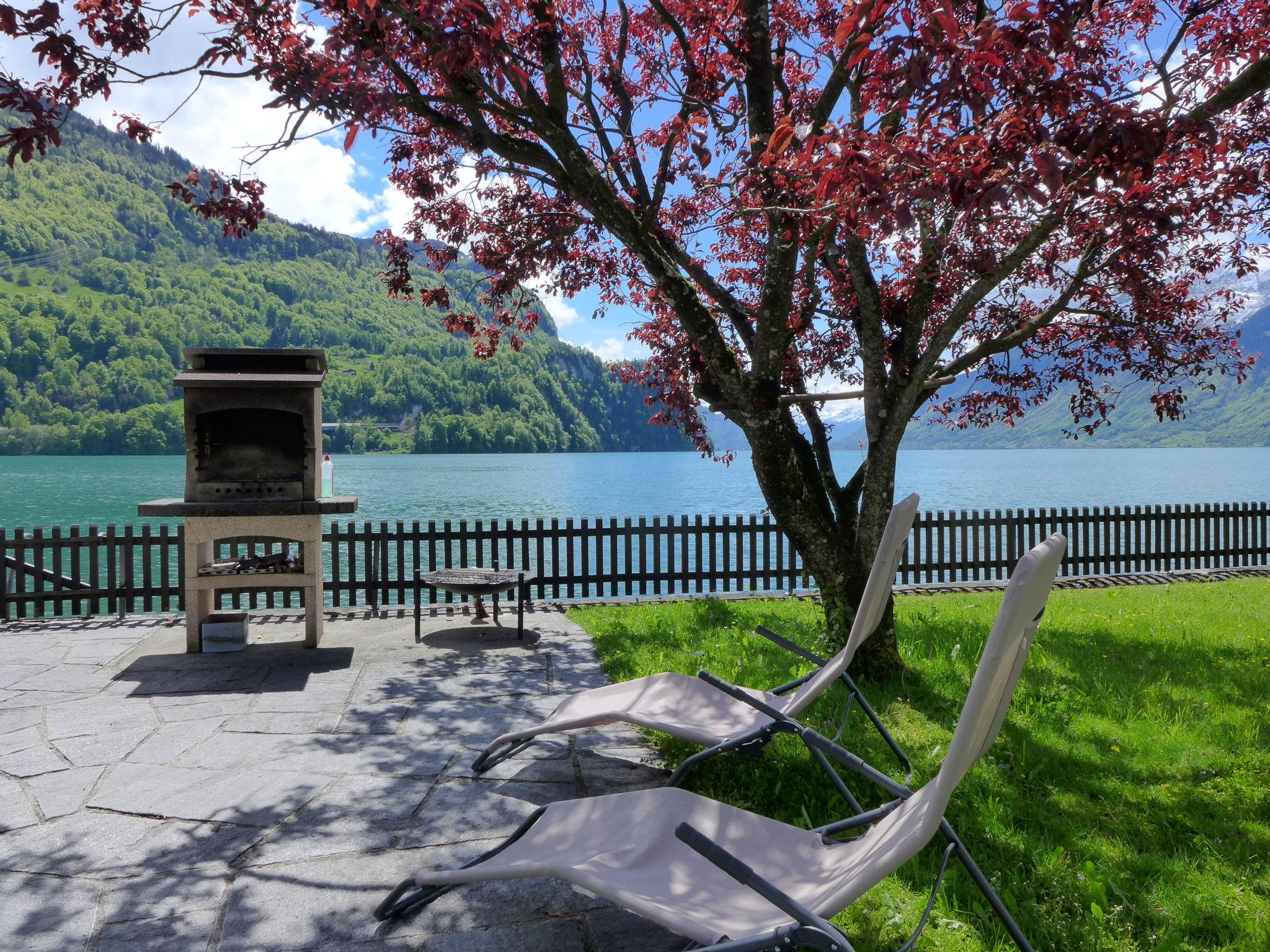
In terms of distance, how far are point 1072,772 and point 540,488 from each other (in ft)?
208

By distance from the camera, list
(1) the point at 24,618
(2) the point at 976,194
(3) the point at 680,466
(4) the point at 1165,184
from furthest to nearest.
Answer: (3) the point at 680,466 < (1) the point at 24,618 < (4) the point at 1165,184 < (2) the point at 976,194

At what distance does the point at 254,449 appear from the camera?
7.22m

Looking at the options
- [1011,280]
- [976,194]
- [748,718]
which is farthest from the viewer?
[1011,280]

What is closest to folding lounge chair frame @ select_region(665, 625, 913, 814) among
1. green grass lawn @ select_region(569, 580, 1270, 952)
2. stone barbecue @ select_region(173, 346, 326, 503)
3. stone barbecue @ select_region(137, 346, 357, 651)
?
green grass lawn @ select_region(569, 580, 1270, 952)

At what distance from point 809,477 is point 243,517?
4560 millimetres

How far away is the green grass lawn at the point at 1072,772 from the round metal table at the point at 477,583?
2.60ft

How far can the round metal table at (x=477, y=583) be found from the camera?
684 centimetres

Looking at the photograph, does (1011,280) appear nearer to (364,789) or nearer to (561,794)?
(561,794)

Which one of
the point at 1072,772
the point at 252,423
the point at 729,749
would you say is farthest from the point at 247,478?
the point at 1072,772

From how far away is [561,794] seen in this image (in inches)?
143

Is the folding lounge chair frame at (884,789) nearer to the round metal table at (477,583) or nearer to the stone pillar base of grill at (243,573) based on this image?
the round metal table at (477,583)

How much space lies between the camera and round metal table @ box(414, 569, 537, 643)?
6.84 meters

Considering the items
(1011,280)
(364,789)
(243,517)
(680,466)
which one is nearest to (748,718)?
(364,789)

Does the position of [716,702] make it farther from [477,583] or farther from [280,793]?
[477,583]
